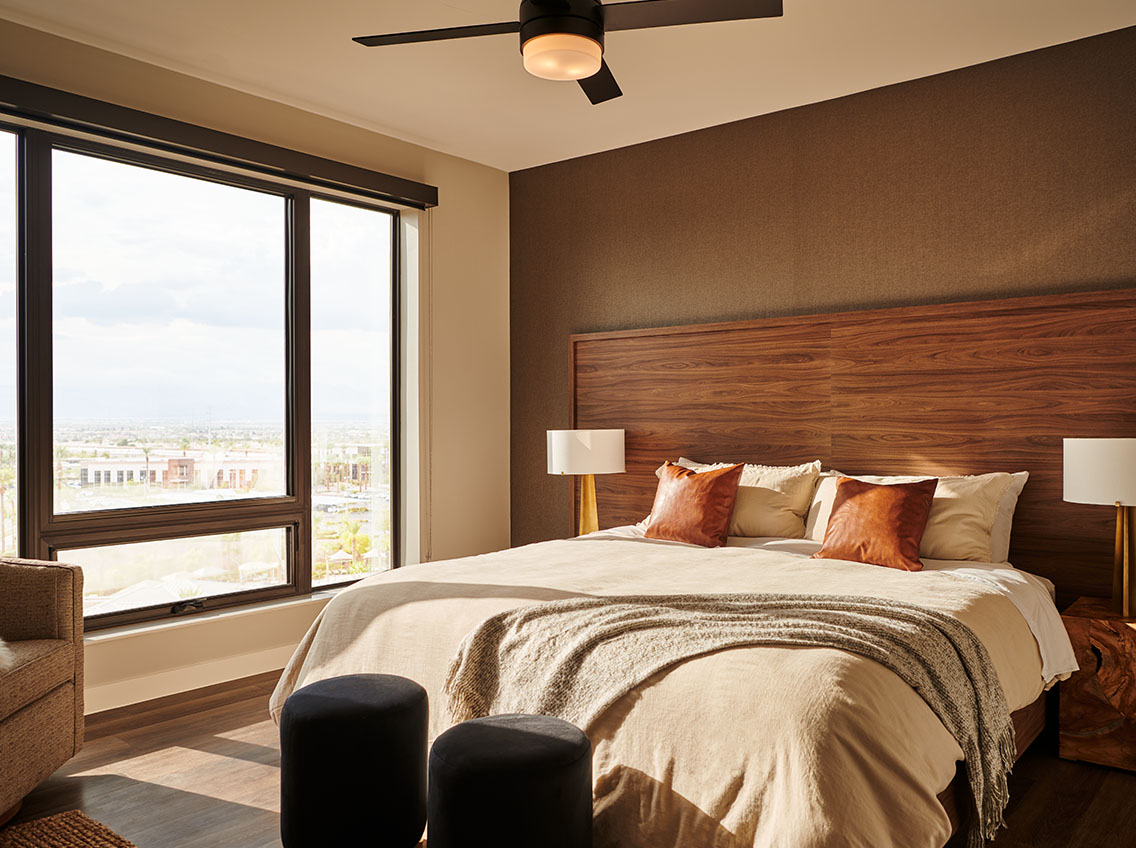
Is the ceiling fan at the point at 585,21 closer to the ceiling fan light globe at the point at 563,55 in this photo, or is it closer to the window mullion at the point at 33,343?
the ceiling fan light globe at the point at 563,55

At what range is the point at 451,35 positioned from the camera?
263 cm

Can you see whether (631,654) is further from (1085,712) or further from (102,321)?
(102,321)

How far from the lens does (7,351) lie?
3482 millimetres

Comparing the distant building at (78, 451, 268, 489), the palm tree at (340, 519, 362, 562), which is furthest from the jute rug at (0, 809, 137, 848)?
the palm tree at (340, 519, 362, 562)

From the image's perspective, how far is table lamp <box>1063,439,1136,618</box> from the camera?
303 cm

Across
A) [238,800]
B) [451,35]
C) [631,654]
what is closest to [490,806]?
[631,654]

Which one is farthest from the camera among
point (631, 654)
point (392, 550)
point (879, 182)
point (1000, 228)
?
point (392, 550)

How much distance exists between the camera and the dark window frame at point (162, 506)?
351cm

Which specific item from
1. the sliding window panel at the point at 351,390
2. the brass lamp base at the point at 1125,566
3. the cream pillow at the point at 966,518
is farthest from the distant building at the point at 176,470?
the brass lamp base at the point at 1125,566

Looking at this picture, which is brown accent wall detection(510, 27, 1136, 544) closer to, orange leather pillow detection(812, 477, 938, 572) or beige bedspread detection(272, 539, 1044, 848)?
orange leather pillow detection(812, 477, 938, 572)

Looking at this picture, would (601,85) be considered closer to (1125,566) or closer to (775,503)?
(775,503)

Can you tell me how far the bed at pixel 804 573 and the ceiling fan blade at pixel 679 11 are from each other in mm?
1666

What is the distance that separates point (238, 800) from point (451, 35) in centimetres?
242

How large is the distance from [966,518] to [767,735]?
192 cm
